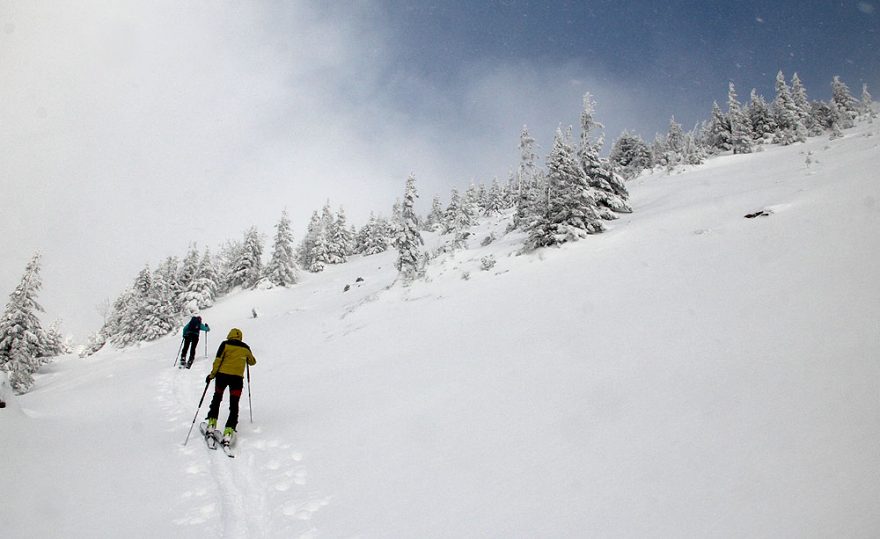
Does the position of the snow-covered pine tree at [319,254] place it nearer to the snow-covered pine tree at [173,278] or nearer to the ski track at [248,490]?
the snow-covered pine tree at [173,278]

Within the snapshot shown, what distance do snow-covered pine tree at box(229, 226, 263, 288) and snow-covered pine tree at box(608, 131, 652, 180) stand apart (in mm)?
47788

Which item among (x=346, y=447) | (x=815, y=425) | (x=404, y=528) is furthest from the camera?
(x=346, y=447)

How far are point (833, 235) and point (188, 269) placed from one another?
55455mm

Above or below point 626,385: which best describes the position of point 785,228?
above

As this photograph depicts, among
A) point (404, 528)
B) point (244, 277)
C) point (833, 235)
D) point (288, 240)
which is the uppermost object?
point (288, 240)

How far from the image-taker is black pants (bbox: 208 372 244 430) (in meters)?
6.99

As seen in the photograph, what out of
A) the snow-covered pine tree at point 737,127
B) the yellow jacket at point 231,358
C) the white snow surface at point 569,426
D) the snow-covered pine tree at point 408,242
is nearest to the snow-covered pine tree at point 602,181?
the white snow surface at point 569,426

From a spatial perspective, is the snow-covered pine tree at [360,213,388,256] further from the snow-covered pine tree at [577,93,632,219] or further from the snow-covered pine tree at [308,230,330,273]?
the snow-covered pine tree at [577,93,632,219]

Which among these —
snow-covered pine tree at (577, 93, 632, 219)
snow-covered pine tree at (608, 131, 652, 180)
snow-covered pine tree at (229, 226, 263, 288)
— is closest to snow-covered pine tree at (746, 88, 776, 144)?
snow-covered pine tree at (608, 131, 652, 180)

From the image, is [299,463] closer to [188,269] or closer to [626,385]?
[626,385]

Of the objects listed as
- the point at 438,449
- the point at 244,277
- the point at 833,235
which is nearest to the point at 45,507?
the point at 438,449

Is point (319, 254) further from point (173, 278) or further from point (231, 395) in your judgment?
point (231, 395)

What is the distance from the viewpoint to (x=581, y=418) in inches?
205

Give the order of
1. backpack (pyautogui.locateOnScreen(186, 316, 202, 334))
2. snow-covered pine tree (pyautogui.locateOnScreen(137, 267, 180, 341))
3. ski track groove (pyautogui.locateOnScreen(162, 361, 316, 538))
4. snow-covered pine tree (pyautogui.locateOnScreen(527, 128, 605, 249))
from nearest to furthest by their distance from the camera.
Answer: ski track groove (pyautogui.locateOnScreen(162, 361, 316, 538)) < backpack (pyautogui.locateOnScreen(186, 316, 202, 334)) < snow-covered pine tree (pyautogui.locateOnScreen(527, 128, 605, 249)) < snow-covered pine tree (pyautogui.locateOnScreen(137, 267, 180, 341))
